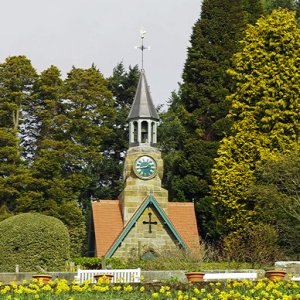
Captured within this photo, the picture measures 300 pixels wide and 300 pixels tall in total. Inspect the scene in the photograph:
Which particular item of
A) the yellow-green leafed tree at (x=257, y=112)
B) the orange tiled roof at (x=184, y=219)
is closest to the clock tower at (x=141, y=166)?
the orange tiled roof at (x=184, y=219)

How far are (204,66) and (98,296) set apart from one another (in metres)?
30.8

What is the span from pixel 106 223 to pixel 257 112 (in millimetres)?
7759

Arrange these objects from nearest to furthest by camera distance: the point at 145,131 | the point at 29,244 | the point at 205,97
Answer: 1. the point at 29,244
2. the point at 145,131
3. the point at 205,97

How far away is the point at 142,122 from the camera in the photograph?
4072cm

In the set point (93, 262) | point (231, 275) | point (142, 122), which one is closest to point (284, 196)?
point (93, 262)

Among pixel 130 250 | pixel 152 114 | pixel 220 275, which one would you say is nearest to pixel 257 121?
pixel 152 114

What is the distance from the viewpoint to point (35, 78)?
47.6 m

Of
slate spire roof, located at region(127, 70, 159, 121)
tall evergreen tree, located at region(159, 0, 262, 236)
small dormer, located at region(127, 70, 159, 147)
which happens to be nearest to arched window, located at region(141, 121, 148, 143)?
small dormer, located at region(127, 70, 159, 147)

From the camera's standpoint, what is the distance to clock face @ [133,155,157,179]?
40.0 m

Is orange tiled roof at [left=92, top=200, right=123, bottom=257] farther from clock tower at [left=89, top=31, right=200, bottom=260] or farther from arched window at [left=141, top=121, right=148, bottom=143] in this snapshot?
arched window at [left=141, top=121, right=148, bottom=143]

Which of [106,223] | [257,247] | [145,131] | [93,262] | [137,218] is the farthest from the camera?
[145,131]

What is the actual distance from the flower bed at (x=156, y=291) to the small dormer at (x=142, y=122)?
2253 cm

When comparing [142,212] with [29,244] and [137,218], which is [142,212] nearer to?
[137,218]

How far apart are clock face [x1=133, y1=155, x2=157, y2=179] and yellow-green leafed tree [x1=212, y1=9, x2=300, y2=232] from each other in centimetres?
Answer: 258
